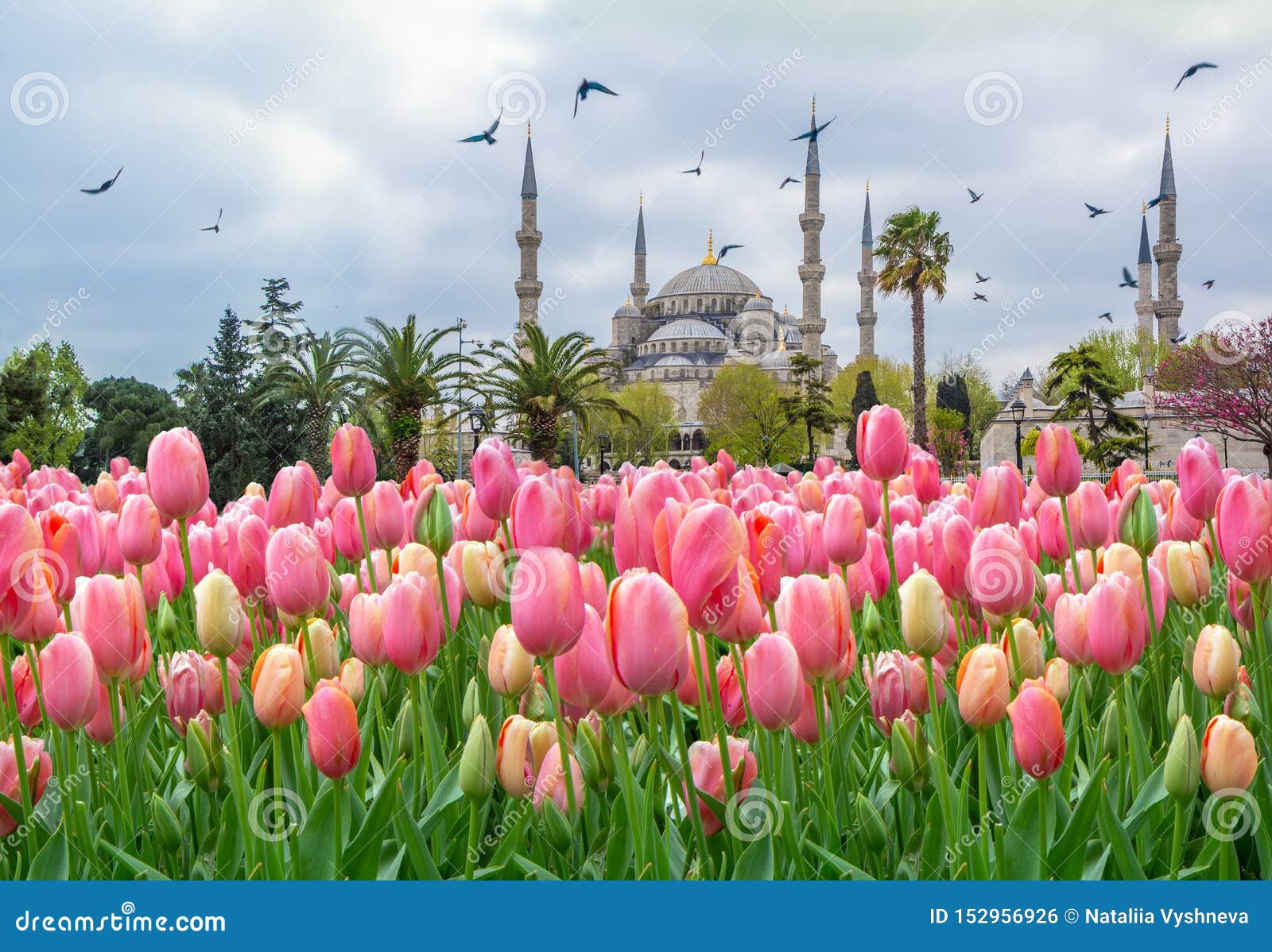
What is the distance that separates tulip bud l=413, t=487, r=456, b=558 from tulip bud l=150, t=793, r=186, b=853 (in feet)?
1.98

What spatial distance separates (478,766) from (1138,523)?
1.33 meters

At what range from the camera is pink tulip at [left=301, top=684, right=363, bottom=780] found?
1.11 meters

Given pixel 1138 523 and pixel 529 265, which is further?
pixel 529 265

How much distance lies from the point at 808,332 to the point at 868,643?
6003 centimetres

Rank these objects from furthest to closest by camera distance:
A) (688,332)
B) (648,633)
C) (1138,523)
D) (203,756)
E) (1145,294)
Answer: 1. (688,332)
2. (1145,294)
3. (1138,523)
4. (203,756)
5. (648,633)

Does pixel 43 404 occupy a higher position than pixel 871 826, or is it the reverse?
pixel 43 404

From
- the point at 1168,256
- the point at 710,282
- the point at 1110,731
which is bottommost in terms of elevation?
the point at 1110,731

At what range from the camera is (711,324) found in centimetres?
8612

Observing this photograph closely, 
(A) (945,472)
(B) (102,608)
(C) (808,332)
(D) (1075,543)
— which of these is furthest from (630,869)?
(C) (808,332)

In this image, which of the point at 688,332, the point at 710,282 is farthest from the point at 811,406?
the point at 710,282

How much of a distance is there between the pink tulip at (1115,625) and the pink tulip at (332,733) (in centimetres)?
91

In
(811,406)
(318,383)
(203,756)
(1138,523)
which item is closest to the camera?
(203,756)

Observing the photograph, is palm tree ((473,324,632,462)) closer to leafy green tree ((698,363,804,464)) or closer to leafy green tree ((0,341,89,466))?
leafy green tree ((0,341,89,466))

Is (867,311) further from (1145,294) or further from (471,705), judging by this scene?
(471,705)
